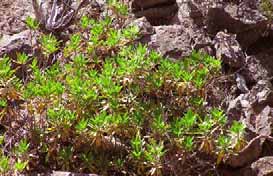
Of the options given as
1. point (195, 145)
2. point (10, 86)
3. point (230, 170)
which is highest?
point (10, 86)

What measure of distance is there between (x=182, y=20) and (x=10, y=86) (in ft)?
4.86

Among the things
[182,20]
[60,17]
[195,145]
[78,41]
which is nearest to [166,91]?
[195,145]

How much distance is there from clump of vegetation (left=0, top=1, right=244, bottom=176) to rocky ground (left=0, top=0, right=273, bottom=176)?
0.68 ft

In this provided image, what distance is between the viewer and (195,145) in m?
3.17

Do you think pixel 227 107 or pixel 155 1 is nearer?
pixel 227 107

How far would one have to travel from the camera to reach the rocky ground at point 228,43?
3.42 meters

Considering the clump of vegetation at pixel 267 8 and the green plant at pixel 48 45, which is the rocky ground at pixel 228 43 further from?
the green plant at pixel 48 45

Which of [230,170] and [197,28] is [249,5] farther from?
[230,170]

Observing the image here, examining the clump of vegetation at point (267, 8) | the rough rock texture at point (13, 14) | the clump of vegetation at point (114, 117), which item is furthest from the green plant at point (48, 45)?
the clump of vegetation at point (267, 8)

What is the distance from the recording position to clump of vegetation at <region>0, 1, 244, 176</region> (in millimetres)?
3088

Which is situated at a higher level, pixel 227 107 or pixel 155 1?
pixel 155 1

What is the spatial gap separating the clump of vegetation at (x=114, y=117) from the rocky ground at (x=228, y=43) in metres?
0.21

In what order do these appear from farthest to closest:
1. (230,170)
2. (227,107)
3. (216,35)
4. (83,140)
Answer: (216,35) < (227,107) < (230,170) < (83,140)

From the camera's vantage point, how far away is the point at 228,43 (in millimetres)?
3793
